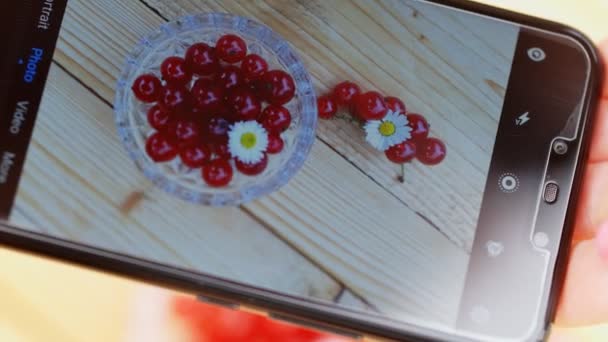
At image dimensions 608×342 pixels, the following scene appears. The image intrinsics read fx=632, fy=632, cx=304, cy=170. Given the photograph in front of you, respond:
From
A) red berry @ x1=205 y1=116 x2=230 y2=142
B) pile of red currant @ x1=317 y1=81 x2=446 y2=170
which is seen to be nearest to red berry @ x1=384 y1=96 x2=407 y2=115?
pile of red currant @ x1=317 y1=81 x2=446 y2=170

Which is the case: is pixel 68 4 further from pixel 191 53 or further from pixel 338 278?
pixel 338 278

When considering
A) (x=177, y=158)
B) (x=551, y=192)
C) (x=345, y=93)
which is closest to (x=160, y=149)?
(x=177, y=158)

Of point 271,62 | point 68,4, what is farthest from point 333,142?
point 68,4

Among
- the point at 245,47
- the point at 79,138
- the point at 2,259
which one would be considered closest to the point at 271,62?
the point at 245,47

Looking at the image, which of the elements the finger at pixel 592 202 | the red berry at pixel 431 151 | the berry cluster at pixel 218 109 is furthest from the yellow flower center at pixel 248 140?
the finger at pixel 592 202

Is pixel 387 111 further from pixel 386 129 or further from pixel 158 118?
pixel 158 118

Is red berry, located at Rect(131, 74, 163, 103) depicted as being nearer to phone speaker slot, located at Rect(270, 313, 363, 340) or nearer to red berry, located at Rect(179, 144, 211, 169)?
red berry, located at Rect(179, 144, 211, 169)

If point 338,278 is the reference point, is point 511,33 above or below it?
above
